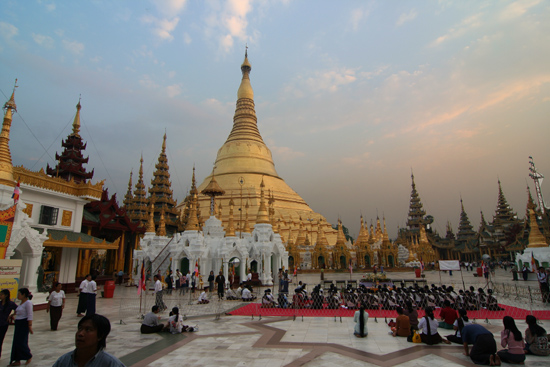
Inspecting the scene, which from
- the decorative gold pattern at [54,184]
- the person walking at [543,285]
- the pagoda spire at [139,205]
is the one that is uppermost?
the pagoda spire at [139,205]

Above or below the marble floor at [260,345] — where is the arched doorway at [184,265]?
above

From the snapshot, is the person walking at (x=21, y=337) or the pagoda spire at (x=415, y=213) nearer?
the person walking at (x=21, y=337)

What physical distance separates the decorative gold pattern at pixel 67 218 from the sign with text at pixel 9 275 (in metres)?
11.8

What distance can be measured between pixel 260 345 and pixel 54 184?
18989 mm

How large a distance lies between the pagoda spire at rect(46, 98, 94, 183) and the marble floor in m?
22.6

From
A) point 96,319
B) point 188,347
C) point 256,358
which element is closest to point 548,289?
point 256,358

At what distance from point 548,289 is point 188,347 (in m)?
15.1

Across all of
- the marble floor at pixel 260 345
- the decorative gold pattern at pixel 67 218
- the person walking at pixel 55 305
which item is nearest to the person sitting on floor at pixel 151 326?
the marble floor at pixel 260 345

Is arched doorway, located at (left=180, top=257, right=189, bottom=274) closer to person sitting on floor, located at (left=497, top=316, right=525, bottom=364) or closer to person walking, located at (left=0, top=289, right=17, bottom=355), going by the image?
person walking, located at (left=0, top=289, right=17, bottom=355)

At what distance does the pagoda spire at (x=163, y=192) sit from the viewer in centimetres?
4291

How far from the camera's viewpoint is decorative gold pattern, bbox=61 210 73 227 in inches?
871

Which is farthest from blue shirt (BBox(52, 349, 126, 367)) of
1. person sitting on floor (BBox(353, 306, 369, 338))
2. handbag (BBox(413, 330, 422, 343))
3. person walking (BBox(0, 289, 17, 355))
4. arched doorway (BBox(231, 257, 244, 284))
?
arched doorway (BBox(231, 257, 244, 284))

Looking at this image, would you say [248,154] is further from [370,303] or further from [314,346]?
[314,346]

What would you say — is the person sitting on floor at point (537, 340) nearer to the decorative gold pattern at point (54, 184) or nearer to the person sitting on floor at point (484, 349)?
the person sitting on floor at point (484, 349)
